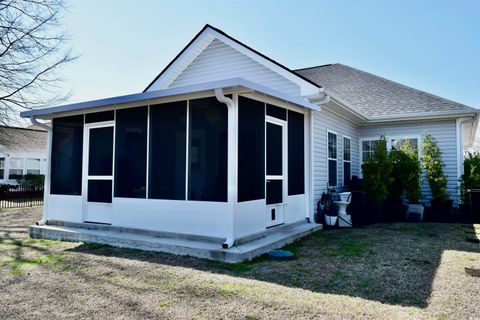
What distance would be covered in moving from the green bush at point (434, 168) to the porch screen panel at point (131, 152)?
Answer: 8.31 meters

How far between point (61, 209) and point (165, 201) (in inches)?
122

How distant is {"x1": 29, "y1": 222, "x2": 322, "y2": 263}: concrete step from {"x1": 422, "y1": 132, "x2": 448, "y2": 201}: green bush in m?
4.58

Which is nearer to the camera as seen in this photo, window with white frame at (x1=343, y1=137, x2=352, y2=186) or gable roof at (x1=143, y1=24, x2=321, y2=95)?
gable roof at (x1=143, y1=24, x2=321, y2=95)

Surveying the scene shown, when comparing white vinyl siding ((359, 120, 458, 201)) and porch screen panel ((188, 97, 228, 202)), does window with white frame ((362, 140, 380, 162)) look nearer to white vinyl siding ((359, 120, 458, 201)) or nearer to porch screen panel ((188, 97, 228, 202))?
white vinyl siding ((359, 120, 458, 201))

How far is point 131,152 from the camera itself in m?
6.40

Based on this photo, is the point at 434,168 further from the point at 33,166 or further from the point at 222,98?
the point at 33,166

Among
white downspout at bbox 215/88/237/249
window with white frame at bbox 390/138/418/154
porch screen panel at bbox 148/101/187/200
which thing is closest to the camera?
white downspout at bbox 215/88/237/249

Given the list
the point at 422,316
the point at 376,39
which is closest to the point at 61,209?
the point at 422,316

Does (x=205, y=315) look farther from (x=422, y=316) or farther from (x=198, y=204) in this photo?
(x=198, y=204)

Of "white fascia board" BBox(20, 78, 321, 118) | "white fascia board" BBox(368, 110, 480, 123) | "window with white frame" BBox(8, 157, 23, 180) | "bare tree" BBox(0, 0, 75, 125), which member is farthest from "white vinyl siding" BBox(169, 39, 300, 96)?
"window with white frame" BBox(8, 157, 23, 180)

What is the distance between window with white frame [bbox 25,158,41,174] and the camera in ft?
74.3

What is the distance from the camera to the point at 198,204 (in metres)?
5.50

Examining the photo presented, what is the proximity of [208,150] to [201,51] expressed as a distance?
481 centimetres

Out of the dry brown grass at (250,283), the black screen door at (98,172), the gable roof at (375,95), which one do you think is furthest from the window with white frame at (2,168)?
the gable roof at (375,95)
